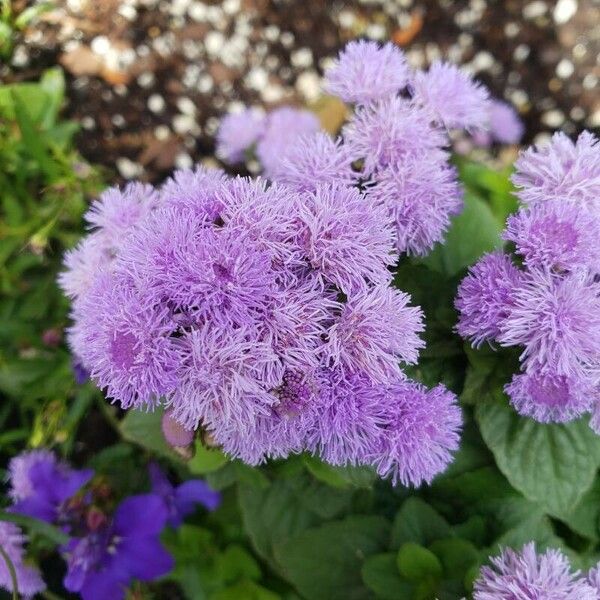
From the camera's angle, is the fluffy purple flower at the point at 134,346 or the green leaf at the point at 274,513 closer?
the fluffy purple flower at the point at 134,346

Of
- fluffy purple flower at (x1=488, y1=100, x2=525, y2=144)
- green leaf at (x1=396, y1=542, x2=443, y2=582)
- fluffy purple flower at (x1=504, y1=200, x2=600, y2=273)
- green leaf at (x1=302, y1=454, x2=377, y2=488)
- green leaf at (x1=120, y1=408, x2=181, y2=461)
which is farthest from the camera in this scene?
fluffy purple flower at (x1=488, y1=100, x2=525, y2=144)

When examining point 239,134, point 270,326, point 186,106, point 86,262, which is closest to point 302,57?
point 186,106

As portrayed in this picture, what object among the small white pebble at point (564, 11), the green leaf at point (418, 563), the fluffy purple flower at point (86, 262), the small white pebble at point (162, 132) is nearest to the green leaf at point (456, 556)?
the green leaf at point (418, 563)

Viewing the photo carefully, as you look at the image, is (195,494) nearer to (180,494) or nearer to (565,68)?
(180,494)

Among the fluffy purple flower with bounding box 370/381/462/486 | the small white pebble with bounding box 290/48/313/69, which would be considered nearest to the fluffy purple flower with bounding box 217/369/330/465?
the fluffy purple flower with bounding box 370/381/462/486

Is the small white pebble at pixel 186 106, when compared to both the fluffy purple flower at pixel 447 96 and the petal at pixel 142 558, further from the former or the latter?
the petal at pixel 142 558

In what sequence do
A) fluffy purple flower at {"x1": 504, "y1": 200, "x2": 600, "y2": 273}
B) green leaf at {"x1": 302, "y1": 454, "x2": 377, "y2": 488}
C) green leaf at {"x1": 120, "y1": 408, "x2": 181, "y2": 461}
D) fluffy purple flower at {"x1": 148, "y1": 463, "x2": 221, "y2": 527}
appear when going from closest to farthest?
fluffy purple flower at {"x1": 504, "y1": 200, "x2": 600, "y2": 273} < green leaf at {"x1": 302, "y1": 454, "x2": 377, "y2": 488} < green leaf at {"x1": 120, "y1": 408, "x2": 181, "y2": 461} < fluffy purple flower at {"x1": 148, "y1": 463, "x2": 221, "y2": 527}

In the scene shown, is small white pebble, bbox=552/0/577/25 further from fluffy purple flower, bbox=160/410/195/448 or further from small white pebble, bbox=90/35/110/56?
fluffy purple flower, bbox=160/410/195/448
